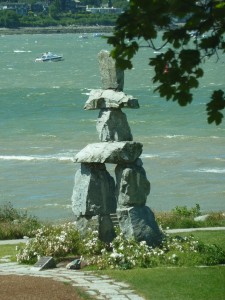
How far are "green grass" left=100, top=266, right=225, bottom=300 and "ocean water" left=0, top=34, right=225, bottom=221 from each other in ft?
46.7

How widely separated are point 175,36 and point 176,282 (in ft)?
21.6

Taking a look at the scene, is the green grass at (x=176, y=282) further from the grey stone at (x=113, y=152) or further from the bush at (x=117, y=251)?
the grey stone at (x=113, y=152)

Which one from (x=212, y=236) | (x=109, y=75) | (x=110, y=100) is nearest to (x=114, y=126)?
(x=110, y=100)

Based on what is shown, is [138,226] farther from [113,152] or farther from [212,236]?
[212,236]

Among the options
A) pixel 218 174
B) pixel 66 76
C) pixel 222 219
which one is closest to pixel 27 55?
pixel 66 76

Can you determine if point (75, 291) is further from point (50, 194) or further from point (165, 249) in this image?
point (50, 194)

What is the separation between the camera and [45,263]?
17.4 m

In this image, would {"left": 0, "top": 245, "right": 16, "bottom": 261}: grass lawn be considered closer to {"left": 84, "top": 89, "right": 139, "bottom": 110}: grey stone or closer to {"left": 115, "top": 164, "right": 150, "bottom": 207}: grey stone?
{"left": 115, "top": 164, "right": 150, "bottom": 207}: grey stone

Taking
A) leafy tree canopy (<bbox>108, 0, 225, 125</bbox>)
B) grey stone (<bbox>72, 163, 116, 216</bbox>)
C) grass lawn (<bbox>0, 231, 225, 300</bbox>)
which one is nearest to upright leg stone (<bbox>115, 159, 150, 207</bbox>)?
grey stone (<bbox>72, 163, 116, 216</bbox>)

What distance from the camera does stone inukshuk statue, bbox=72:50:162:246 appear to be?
60.6 feet

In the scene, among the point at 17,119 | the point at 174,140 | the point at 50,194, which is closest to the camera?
the point at 50,194

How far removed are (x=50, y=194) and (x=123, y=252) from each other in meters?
18.5

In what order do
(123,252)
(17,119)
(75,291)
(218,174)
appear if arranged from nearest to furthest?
(75,291)
(123,252)
(218,174)
(17,119)

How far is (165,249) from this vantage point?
720 inches
